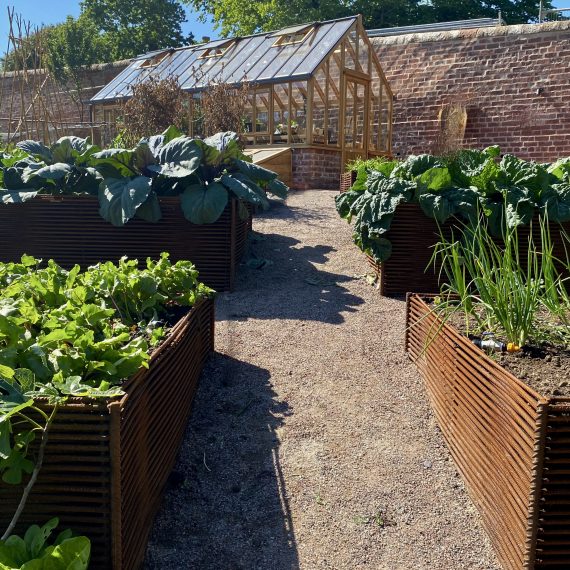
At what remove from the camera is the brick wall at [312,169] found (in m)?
11.5

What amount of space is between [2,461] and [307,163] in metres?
10.4

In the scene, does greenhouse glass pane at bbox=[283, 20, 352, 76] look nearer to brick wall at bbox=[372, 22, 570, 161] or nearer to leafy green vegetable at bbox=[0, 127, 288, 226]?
brick wall at bbox=[372, 22, 570, 161]

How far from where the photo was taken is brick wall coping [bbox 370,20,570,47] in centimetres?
1322

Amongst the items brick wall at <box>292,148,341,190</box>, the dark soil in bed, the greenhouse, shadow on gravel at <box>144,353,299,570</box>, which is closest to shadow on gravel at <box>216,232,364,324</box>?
shadow on gravel at <box>144,353,299,570</box>

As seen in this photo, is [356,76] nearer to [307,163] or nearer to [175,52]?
[307,163]

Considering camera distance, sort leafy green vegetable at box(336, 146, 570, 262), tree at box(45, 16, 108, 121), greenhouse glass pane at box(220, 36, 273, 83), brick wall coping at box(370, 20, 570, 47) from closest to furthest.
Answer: leafy green vegetable at box(336, 146, 570, 262)
greenhouse glass pane at box(220, 36, 273, 83)
brick wall coping at box(370, 20, 570, 47)
tree at box(45, 16, 108, 121)

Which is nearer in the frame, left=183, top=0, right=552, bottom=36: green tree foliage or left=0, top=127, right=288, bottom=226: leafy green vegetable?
left=0, top=127, right=288, bottom=226: leafy green vegetable

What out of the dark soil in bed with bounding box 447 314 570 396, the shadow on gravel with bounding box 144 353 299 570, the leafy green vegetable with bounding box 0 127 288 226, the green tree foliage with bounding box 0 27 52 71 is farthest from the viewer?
the green tree foliage with bounding box 0 27 52 71

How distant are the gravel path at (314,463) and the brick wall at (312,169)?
7.17 m

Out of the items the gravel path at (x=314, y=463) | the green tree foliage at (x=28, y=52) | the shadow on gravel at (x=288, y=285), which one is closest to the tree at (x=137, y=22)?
the green tree foliage at (x=28, y=52)

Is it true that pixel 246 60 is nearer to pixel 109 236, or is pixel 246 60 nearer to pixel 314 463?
pixel 109 236

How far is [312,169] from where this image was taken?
11.5 metres

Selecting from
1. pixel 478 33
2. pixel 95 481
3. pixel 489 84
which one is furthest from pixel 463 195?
pixel 478 33

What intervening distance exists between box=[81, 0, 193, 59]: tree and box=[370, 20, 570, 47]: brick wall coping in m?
17.6
